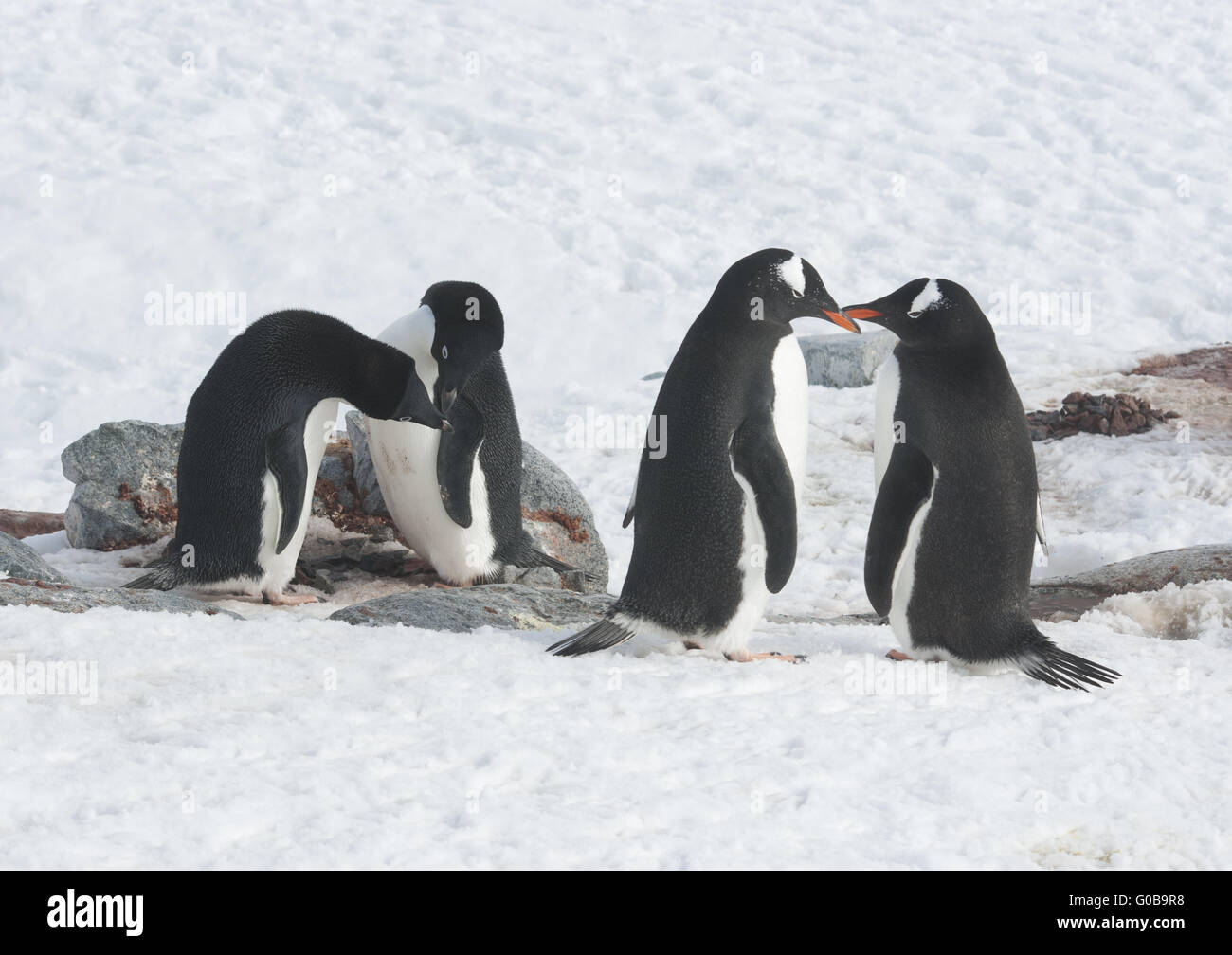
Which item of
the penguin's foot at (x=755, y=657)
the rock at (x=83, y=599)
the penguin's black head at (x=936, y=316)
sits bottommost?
the penguin's foot at (x=755, y=657)

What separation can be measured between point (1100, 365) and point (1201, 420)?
6.13ft

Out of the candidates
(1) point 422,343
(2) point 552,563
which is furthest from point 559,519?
(1) point 422,343

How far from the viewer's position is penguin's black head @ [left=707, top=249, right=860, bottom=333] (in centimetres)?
324

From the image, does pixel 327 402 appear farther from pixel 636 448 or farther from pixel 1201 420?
pixel 1201 420

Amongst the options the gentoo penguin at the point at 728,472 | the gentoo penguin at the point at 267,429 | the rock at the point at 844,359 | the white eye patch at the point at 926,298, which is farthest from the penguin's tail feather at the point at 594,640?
the rock at the point at 844,359

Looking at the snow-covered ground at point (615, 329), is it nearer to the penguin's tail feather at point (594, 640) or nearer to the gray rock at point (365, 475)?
the penguin's tail feather at point (594, 640)

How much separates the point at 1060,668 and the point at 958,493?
1.60 ft

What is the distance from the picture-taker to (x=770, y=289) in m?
3.24

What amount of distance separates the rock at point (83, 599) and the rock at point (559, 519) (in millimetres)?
1933

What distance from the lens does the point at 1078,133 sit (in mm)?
14531

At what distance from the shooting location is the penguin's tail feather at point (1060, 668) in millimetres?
3068

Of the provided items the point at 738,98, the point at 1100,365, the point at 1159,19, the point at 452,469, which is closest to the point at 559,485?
Answer: the point at 452,469

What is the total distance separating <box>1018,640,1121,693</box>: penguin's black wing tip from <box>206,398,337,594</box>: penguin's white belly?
8.51ft

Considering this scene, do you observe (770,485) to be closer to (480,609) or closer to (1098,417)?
(480,609)
